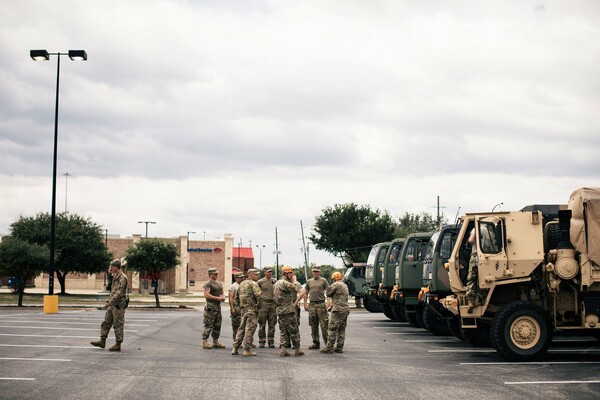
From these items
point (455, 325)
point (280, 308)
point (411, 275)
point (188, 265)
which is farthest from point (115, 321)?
point (188, 265)

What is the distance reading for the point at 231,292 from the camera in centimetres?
1836

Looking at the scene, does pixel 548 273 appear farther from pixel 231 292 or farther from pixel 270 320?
pixel 231 292

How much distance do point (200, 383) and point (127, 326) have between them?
13.5 metres

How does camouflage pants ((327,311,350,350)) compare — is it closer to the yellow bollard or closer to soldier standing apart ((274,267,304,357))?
soldier standing apart ((274,267,304,357))

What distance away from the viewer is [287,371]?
1308 centimetres

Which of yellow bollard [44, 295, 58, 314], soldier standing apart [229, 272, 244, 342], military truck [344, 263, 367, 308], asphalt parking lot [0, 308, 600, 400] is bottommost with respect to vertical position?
asphalt parking lot [0, 308, 600, 400]

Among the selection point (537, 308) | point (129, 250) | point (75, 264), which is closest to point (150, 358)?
point (537, 308)

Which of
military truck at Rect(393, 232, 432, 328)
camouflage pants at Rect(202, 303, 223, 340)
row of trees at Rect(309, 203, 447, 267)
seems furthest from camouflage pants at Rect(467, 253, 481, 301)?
row of trees at Rect(309, 203, 447, 267)

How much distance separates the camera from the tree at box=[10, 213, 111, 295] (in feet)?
202

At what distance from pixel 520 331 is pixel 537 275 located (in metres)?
1.28

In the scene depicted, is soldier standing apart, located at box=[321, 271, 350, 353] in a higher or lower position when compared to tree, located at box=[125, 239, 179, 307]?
lower

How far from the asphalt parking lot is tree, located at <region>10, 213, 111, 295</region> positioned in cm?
4351

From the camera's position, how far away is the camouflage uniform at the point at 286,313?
52.8 feet

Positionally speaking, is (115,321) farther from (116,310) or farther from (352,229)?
(352,229)
